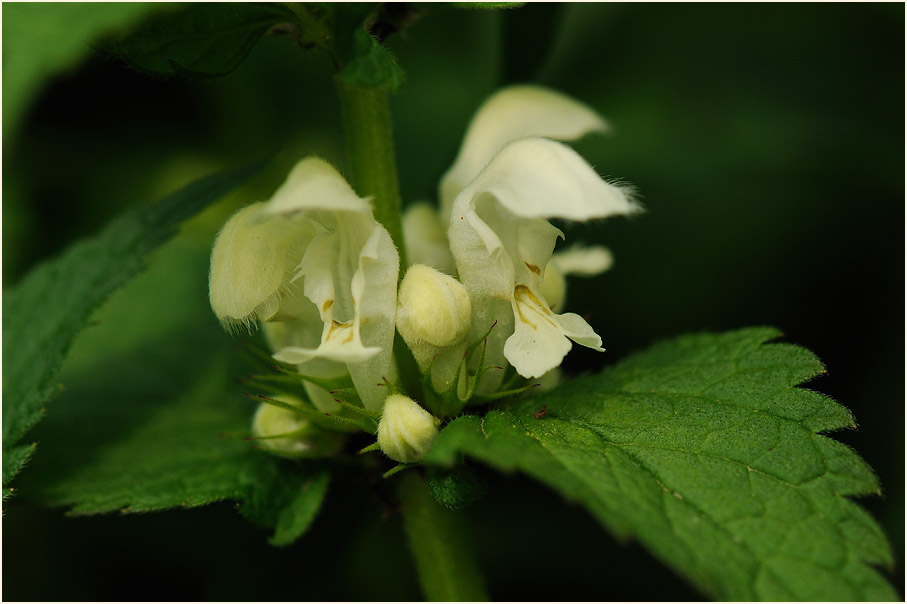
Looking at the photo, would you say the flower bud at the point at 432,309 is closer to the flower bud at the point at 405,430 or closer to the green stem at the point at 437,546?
the flower bud at the point at 405,430

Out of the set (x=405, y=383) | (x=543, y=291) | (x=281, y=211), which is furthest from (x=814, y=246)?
(x=281, y=211)

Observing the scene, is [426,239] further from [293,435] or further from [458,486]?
[458,486]

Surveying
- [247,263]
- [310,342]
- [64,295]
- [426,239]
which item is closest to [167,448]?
[64,295]

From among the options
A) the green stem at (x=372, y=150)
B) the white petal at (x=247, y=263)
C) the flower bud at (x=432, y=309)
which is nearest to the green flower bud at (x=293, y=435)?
the white petal at (x=247, y=263)

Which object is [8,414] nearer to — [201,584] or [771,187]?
[201,584]

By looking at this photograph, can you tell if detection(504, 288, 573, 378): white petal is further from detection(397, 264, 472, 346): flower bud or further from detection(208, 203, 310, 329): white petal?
detection(208, 203, 310, 329): white petal

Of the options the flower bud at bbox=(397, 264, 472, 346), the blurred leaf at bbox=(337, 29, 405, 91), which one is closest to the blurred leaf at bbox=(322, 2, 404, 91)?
the blurred leaf at bbox=(337, 29, 405, 91)
